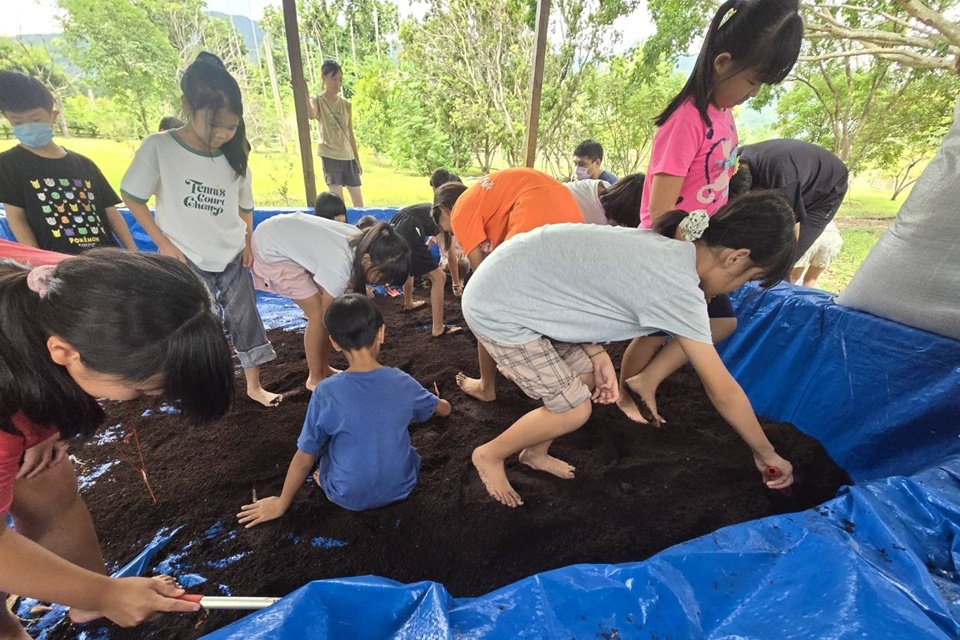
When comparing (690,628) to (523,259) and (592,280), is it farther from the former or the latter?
(523,259)

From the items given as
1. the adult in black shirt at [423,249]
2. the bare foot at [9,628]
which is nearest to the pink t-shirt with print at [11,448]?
the bare foot at [9,628]

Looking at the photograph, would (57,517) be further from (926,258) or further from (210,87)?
(926,258)

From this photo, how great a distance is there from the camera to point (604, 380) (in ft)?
4.92

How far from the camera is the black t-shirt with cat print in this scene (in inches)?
74.8

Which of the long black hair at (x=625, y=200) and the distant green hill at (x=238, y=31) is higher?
the distant green hill at (x=238, y=31)

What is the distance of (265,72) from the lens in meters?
10.1

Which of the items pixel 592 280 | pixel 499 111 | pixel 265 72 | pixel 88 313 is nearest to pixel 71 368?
pixel 88 313

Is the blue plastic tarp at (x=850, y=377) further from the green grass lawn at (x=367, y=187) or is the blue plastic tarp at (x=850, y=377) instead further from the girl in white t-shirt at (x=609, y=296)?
the green grass lawn at (x=367, y=187)

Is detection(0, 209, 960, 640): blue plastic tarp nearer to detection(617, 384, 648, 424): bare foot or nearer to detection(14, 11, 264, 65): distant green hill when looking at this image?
detection(617, 384, 648, 424): bare foot

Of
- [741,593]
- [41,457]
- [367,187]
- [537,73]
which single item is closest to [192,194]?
[41,457]

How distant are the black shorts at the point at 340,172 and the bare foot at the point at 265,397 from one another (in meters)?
2.95

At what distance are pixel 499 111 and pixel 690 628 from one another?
7.48 m

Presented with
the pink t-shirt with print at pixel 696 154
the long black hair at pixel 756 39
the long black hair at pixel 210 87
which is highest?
the long black hair at pixel 756 39

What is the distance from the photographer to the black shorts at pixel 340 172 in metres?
4.32
